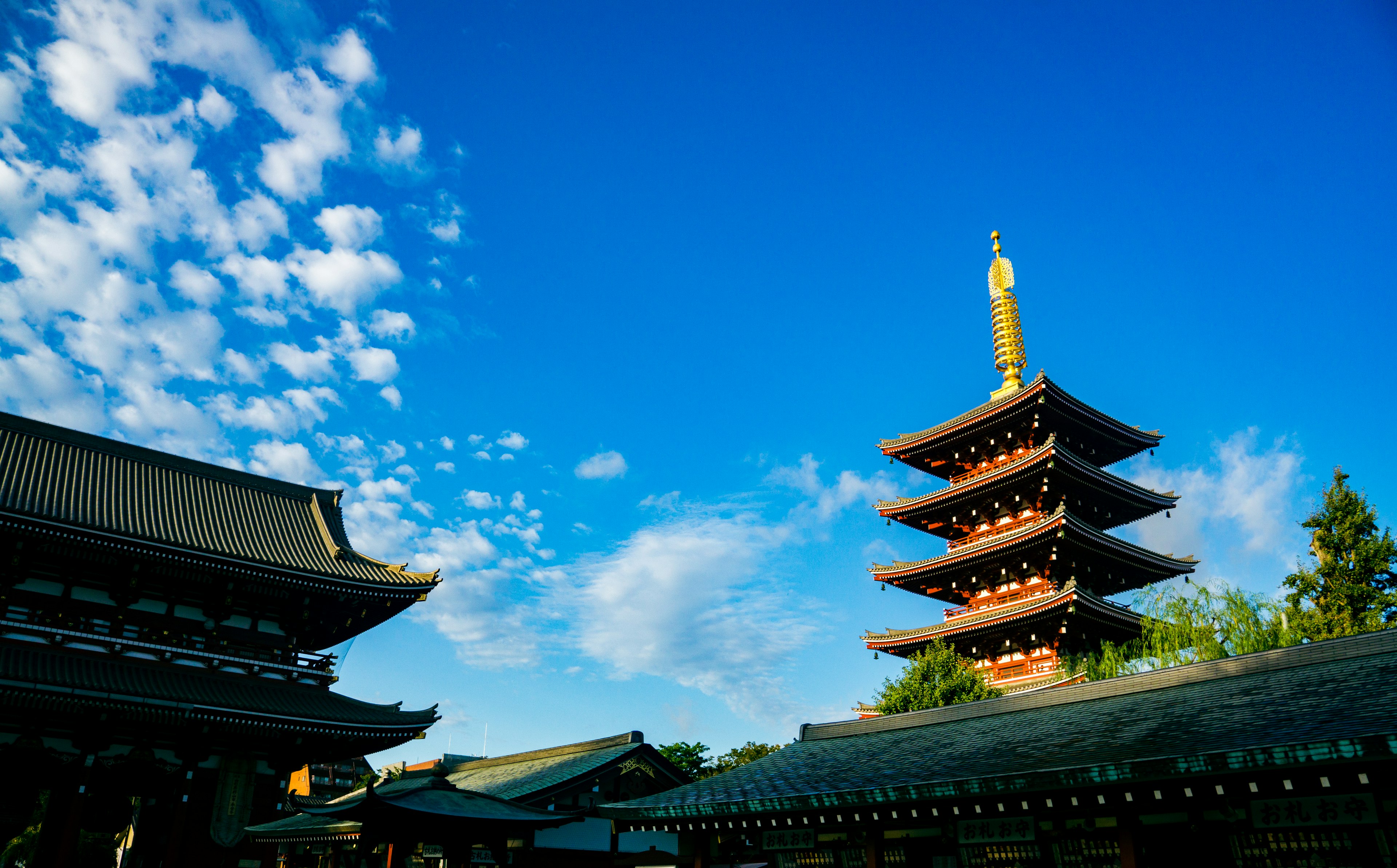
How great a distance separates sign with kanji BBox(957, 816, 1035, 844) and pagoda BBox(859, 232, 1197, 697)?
61.5ft

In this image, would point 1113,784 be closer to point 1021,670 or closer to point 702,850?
point 702,850

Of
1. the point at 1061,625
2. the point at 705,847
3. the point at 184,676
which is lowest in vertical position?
the point at 705,847

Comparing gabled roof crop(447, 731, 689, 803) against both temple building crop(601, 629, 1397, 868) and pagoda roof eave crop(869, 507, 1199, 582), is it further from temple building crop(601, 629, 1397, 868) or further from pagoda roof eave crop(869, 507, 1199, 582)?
pagoda roof eave crop(869, 507, 1199, 582)

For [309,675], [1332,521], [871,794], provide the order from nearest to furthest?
[871,794], [309,675], [1332,521]

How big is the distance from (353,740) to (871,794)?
49.1 ft

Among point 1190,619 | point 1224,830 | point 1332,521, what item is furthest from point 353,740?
point 1332,521

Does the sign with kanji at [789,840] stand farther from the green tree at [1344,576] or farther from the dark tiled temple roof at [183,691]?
the green tree at [1344,576]

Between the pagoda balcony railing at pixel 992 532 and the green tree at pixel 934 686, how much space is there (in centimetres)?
539

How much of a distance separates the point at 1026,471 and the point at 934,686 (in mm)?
10147

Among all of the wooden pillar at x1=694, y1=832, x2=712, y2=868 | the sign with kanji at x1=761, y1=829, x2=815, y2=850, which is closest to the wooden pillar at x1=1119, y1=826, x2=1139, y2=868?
the sign with kanji at x1=761, y1=829, x2=815, y2=850

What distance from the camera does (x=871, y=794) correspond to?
13664mm

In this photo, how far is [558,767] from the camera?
2948 centimetres

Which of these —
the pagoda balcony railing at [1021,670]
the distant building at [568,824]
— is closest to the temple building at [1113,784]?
the distant building at [568,824]

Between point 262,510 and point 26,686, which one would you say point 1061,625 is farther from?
point 26,686
